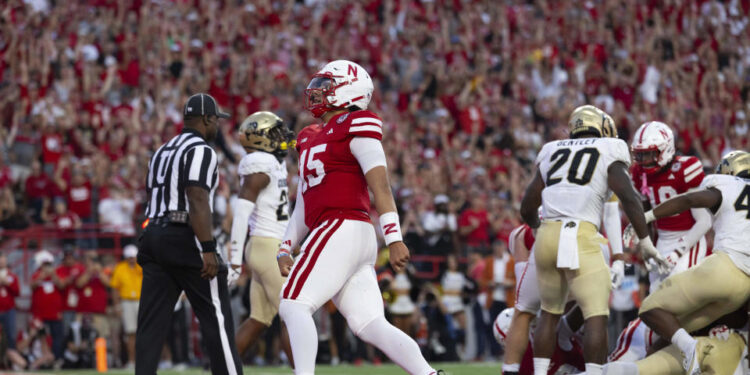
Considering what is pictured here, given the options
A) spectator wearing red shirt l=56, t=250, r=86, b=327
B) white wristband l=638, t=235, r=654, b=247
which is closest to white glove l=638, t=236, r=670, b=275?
white wristband l=638, t=235, r=654, b=247

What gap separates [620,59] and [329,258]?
16011 mm

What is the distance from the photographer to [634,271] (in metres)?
15.0

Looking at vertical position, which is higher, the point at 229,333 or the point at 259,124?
the point at 259,124

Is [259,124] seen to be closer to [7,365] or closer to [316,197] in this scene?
[316,197]

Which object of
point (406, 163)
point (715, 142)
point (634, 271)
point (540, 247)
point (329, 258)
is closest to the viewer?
point (329, 258)

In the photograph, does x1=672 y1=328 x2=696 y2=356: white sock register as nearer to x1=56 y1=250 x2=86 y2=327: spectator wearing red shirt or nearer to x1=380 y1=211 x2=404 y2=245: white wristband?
x1=380 y1=211 x2=404 y2=245: white wristband

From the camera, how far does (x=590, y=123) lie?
25.3 ft

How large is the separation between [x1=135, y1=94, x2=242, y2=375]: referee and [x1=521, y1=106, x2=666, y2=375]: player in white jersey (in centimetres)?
209

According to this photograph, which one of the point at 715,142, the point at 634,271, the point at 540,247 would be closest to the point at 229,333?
the point at 540,247

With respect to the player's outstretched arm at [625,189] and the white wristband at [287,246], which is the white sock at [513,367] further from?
the white wristband at [287,246]

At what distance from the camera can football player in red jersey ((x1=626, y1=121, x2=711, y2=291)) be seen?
872 centimetres

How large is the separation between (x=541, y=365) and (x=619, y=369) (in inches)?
19.6

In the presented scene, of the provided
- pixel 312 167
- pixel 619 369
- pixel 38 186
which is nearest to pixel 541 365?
pixel 619 369

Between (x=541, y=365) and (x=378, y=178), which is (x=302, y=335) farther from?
(x=541, y=365)
